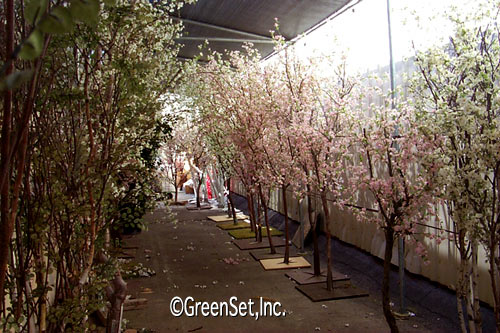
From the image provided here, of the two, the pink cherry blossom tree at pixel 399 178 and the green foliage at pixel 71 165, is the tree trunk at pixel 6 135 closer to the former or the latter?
the green foliage at pixel 71 165

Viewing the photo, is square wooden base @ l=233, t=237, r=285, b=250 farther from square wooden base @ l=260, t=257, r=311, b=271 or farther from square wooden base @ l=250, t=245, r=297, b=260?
square wooden base @ l=260, t=257, r=311, b=271

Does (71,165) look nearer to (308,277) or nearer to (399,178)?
(399,178)

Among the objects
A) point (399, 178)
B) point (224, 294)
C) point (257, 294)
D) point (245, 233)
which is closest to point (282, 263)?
point (257, 294)

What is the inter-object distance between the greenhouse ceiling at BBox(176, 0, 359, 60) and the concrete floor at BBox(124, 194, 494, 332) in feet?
11.7

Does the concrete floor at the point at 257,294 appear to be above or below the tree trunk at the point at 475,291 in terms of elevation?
below

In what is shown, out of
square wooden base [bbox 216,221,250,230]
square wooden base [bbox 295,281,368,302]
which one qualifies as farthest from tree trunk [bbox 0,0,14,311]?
square wooden base [bbox 216,221,250,230]

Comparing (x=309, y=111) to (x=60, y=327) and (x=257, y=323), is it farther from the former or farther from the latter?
(x=60, y=327)

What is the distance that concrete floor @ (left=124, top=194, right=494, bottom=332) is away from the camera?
4949 millimetres

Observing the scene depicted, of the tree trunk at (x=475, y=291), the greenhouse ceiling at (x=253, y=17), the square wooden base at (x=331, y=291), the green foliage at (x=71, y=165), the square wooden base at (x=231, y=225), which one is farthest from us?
the square wooden base at (x=231, y=225)

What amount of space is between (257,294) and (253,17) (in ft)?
18.1

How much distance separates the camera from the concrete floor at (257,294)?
495 centimetres

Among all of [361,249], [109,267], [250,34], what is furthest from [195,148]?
[109,267]

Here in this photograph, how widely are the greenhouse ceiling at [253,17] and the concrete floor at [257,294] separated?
141 inches

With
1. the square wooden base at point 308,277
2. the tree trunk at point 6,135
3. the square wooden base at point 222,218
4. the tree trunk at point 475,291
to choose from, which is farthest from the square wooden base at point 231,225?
the tree trunk at point 6,135
